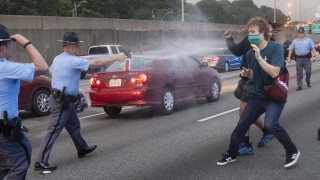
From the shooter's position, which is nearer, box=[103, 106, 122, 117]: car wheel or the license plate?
the license plate

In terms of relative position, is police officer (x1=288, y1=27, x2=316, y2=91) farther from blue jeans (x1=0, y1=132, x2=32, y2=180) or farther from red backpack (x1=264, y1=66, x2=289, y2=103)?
blue jeans (x1=0, y1=132, x2=32, y2=180)

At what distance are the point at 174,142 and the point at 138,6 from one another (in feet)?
358

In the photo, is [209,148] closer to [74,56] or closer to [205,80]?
[74,56]

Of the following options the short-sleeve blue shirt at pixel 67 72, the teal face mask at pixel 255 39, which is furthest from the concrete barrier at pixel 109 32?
the teal face mask at pixel 255 39

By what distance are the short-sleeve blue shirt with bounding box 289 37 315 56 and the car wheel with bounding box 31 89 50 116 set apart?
765 cm

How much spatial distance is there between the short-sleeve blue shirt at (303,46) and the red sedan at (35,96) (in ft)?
25.0

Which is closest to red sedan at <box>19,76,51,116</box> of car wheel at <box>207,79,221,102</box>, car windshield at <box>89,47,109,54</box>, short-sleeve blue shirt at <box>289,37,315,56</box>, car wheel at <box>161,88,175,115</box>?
car wheel at <box>161,88,175,115</box>

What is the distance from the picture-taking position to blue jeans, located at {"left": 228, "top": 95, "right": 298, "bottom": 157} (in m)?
5.58

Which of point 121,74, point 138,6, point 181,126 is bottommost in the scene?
point 181,126

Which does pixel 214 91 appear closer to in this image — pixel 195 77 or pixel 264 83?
pixel 195 77

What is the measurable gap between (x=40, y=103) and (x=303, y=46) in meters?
7.99

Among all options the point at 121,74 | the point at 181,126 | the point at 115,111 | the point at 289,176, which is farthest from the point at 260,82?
the point at 115,111

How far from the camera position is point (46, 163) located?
600cm

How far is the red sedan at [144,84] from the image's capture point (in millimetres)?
9898
